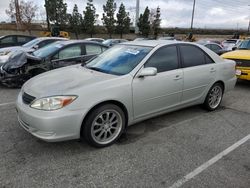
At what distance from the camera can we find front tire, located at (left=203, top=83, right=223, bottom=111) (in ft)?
16.6

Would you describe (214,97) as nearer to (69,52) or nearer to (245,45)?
(69,52)

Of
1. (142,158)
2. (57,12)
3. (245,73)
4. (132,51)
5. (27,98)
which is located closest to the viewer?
(142,158)

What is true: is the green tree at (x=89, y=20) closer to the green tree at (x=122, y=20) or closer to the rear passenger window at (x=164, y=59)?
the green tree at (x=122, y=20)

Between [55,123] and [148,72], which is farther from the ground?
[148,72]

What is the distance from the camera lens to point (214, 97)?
5.21 meters

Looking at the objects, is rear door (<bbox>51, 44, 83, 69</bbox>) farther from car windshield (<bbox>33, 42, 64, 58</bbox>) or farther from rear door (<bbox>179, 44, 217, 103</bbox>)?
rear door (<bbox>179, 44, 217, 103</bbox>)

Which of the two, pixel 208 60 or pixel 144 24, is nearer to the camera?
pixel 208 60

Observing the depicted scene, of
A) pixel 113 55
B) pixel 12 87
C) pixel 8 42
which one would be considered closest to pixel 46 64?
pixel 12 87

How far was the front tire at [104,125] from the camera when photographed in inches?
130

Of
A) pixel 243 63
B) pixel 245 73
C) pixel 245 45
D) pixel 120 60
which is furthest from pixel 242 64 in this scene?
pixel 120 60

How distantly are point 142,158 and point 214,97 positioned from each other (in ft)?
8.79

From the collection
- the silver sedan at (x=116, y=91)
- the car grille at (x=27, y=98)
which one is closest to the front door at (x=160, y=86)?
the silver sedan at (x=116, y=91)

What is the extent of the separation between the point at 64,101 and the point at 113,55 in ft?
5.09

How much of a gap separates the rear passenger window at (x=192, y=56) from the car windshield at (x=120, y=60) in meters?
0.79
